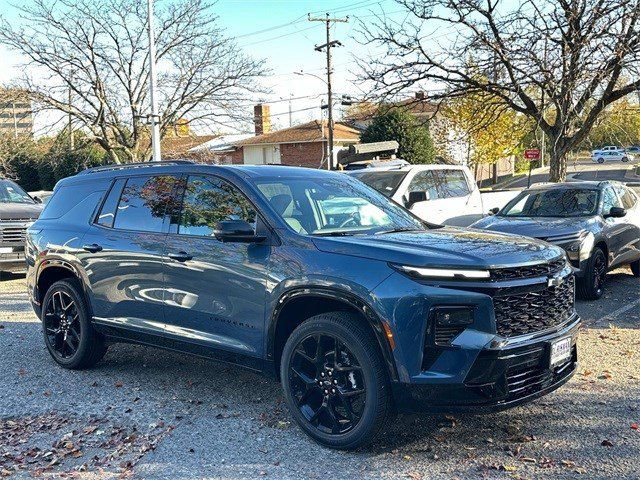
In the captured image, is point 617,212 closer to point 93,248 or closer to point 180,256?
point 180,256

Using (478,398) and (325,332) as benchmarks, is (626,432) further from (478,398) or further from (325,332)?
(325,332)

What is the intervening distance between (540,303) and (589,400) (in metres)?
1.38

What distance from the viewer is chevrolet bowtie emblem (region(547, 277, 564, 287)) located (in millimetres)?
4292

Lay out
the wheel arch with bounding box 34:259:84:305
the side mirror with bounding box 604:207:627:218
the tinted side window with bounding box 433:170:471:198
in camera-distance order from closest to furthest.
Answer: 1. the wheel arch with bounding box 34:259:84:305
2. the side mirror with bounding box 604:207:627:218
3. the tinted side window with bounding box 433:170:471:198

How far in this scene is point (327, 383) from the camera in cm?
437

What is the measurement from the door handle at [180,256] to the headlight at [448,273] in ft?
6.27

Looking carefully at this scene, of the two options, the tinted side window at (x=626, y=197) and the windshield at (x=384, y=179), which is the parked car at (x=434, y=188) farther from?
the tinted side window at (x=626, y=197)

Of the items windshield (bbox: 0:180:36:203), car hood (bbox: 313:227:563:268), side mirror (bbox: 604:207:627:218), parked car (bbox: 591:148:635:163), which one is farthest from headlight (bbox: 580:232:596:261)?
parked car (bbox: 591:148:635:163)

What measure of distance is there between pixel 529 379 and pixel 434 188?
8101 mm

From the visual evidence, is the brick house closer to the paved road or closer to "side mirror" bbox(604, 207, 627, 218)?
the paved road

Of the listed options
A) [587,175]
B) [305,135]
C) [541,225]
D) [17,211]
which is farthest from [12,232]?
[587,175]

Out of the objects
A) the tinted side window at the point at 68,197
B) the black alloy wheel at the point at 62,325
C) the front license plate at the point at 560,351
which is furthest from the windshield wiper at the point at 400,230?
the black alloy wheel at the point at 62,325

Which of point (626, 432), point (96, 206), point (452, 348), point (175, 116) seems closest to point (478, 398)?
point (452, 348)

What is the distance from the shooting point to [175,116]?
93.8 ft
